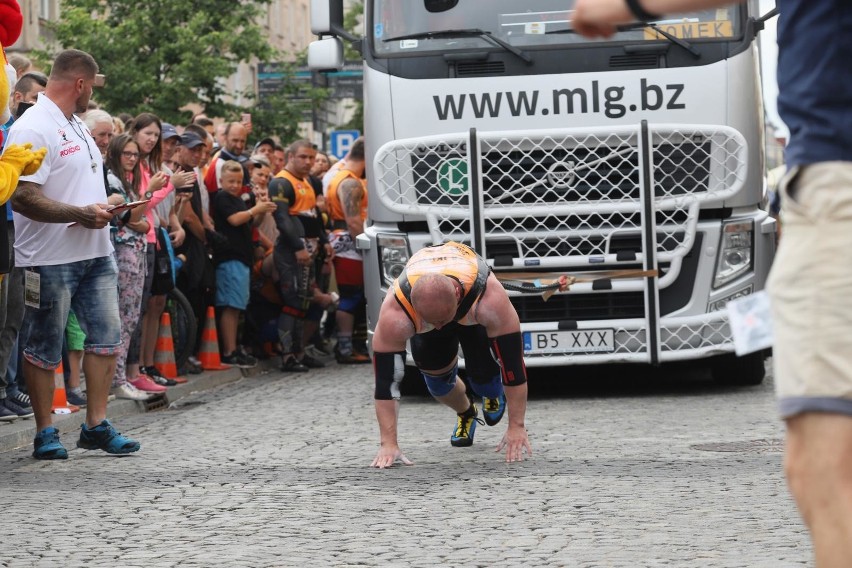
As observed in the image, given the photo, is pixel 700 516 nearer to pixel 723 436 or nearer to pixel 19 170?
pixel 723 436

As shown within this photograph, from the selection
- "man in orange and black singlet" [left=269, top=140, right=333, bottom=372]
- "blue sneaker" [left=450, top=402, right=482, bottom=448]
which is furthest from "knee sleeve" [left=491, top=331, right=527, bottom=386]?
"man in orange and black singlet" [left=269, top=140, right=333, bottom=372]

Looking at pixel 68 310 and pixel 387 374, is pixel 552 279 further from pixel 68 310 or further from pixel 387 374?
pixel 68 310

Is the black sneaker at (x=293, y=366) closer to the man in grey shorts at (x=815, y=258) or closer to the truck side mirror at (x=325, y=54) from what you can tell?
the truck side mirror at (x=325, y=54)

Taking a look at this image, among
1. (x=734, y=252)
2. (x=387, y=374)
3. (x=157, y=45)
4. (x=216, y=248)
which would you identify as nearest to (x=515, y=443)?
(x=387, y=374)

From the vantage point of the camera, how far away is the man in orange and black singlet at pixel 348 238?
50.3 feet

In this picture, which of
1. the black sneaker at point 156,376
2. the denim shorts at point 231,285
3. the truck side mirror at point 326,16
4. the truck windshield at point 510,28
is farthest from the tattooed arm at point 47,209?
the denim shorts at point 231,285

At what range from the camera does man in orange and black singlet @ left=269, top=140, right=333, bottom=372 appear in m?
14.8

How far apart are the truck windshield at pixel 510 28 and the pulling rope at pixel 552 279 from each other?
1.52 m

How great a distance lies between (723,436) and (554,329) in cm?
227

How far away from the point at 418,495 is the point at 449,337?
1518 millimetres

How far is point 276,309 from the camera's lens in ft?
50.2

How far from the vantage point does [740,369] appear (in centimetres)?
1201

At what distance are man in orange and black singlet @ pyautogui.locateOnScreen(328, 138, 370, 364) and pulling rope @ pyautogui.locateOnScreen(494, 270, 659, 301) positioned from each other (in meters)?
4.40

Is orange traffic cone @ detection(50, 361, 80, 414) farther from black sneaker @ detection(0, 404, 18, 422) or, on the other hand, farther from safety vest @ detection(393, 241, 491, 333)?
safety vest @ detection(393, 241, 491, 333)
